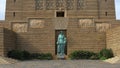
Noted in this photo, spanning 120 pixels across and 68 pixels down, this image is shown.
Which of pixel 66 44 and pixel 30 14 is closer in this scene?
pixel 66 44

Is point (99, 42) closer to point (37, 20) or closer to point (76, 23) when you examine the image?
point (76, 23)

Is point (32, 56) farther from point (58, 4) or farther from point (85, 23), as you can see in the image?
point (58, 4)

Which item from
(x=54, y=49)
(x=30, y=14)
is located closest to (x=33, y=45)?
(x=54, y=49)

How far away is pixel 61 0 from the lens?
30.0 m

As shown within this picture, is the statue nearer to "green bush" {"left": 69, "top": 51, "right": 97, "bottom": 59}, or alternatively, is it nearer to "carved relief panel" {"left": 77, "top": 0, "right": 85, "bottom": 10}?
"green bush" {"left": 69, "top": 51, "right": 97, "bottom": 59}

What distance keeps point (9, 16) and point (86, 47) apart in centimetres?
830

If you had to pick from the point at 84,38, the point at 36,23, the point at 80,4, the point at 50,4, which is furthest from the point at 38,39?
the point at 80,4

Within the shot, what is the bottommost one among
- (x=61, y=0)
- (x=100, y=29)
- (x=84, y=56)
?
(x=84, y=56)

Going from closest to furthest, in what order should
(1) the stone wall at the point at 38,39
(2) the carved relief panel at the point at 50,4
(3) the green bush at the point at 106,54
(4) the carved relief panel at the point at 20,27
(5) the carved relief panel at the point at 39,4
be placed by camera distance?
1. (3) the green bush at the point at 106,54
2. (1) the stone wall at the point at 38,39
3. (4) the carved relief panel at the point at 20,27
4. (5) the carved relief panel at the point at 39,4
5. (2) the carved relief panel at the point at 50,4

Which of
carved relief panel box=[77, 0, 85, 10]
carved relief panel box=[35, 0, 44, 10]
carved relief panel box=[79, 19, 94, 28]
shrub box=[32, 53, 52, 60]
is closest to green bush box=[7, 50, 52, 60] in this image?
shrub box=[32, 53, 52, 60]

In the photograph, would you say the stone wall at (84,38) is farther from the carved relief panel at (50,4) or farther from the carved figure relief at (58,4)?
the carved relief panel at (50,4)

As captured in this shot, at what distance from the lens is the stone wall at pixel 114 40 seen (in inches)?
932

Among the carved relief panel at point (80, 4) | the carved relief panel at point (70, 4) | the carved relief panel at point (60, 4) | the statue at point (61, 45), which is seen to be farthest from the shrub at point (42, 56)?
the carved relief panel at point (80, 4)

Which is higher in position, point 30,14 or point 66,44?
point 30,14
